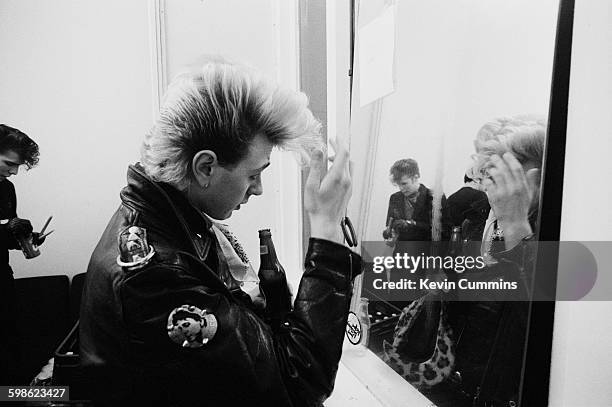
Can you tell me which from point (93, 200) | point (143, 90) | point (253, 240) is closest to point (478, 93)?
point (253, 240)

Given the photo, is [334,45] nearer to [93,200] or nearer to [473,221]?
[473,221]

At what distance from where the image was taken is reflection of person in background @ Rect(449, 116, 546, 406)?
0.66m

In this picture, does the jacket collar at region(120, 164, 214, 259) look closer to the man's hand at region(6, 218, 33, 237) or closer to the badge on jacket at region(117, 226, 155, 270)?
the badge on jacket at region(117, 226, 155, 270)

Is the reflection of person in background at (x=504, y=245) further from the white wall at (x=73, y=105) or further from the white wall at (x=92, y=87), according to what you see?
the white wall at (x=73, y=105)

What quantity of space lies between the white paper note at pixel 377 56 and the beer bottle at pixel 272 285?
1.61ft

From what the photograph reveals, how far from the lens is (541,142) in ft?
2.12

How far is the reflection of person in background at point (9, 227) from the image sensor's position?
2.06 meters

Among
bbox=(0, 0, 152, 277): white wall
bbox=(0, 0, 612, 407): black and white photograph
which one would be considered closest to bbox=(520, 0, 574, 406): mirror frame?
bbox=(0, 0, 612, 407): black and white photograph

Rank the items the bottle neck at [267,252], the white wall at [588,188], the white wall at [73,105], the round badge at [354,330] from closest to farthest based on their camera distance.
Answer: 1. the white wall at [588,188]
2. the bottle neck at [267,252]
3. the round badge at [354,330]
4. the white wall at [73,105]

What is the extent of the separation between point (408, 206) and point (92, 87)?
2.22 meters

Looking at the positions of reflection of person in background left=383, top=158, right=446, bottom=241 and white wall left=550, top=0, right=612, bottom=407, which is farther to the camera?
reflection of person in background left=383, top=158, right=446, bottom=241

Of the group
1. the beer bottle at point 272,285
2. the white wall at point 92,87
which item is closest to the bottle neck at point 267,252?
the beer bottle at point 272,285

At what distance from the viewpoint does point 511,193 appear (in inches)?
27.4

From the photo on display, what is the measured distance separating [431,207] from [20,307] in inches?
93.4
